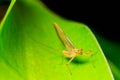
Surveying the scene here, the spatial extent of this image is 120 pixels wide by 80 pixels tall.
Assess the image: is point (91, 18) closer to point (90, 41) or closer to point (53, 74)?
point (90, 41)

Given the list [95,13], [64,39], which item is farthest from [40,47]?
[95,13]

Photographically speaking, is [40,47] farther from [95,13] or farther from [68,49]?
[95,13]

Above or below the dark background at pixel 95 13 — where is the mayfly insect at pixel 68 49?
below

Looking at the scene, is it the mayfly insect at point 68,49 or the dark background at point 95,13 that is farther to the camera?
the dark background at point 95,13

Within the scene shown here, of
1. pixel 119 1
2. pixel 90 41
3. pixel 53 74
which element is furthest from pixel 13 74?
pixel 119 1

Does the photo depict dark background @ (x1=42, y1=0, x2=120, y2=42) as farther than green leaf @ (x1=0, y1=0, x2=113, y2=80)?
Yes
